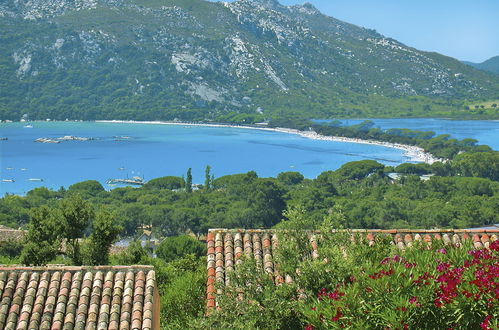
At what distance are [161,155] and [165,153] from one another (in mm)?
1862

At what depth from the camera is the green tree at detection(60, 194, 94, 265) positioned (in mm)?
13195

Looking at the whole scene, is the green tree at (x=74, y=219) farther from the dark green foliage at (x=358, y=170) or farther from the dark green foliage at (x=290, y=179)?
the dark green foliage at (x=358, y=170)

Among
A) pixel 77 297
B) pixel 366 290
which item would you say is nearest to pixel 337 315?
pixel 366 290

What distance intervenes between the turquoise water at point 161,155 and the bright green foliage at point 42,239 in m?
45.9

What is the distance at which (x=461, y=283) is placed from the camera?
438cm

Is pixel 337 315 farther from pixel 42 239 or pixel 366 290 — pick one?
pixel 42 239

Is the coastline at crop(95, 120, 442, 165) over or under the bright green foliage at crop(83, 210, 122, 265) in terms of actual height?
under

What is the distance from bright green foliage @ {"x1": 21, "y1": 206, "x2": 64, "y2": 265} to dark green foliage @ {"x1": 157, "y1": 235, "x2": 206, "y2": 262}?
393 inches

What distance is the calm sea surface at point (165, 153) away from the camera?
6888cm

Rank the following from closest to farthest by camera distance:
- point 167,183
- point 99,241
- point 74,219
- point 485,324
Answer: point 485,324 < point 99,241 < point 74,219 < point 167,183

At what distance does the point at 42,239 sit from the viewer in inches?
543

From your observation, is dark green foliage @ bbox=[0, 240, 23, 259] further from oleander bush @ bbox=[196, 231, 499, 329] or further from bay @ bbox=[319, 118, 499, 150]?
bay @ bbox=[319, 118, 499, 150]

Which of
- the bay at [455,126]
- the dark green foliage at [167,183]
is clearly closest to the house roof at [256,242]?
the dark green foliage at [167,183]

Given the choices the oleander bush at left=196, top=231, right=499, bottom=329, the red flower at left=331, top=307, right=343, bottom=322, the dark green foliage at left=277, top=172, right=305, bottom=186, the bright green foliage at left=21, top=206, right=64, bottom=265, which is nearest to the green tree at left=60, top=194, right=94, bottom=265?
the bright green foliage at left=21, top=206, right=64, bottom=265
